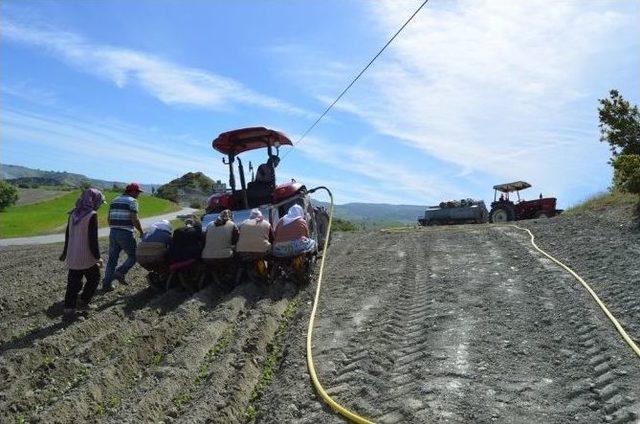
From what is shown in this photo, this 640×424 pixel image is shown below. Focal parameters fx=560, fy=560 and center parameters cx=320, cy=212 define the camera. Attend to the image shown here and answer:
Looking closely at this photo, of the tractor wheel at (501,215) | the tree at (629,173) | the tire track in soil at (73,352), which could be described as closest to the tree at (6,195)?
the tractor wheel at (501,215)

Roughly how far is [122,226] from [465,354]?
5.47 metres

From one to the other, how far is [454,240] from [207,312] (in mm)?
6587

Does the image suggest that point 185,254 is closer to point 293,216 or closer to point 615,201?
point 293,216

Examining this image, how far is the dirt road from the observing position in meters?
4.15

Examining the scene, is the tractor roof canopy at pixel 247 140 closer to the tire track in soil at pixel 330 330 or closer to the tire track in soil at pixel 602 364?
the tire track in soil at pixel 330 330

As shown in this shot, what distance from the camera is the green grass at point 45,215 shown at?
2990 cm

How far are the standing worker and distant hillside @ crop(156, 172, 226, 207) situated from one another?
51.6 meters

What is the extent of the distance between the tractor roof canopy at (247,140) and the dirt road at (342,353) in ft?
9.78

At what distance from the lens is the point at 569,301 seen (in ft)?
20.7

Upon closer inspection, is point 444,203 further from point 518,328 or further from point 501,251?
point 518,328

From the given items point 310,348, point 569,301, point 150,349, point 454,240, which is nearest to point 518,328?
point 569,301

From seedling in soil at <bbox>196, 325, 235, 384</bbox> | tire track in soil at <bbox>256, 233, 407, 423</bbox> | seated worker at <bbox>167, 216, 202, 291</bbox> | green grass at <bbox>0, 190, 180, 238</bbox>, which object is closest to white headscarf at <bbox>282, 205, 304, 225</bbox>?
tire track in soil at <bbox>256, 233, 407, 423</bbox>

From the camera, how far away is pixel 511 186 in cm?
2322

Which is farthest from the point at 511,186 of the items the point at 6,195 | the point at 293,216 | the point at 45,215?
the point at 6,195
